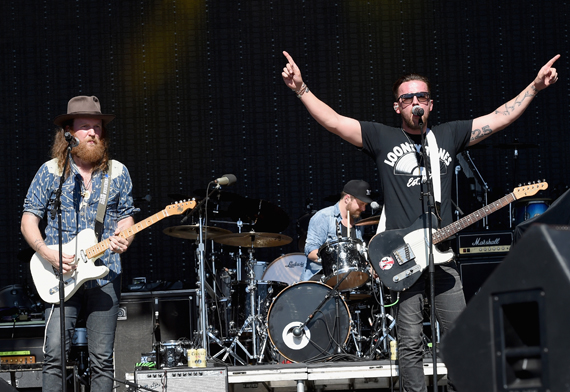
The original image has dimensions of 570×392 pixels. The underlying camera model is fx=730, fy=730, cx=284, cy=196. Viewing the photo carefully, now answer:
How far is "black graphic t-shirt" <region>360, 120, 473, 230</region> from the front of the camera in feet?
13.5

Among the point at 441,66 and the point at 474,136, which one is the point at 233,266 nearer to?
the point at 441,66

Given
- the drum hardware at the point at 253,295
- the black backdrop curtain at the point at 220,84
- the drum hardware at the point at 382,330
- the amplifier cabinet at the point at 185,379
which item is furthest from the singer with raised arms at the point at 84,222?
the black backdrop curtain at the point at 220,84

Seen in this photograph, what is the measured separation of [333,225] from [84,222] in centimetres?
312

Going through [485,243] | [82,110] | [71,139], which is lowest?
[485,243]

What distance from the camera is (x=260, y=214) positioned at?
24.3ft

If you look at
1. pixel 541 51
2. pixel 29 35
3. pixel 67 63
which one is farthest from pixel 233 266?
pixel 541 51

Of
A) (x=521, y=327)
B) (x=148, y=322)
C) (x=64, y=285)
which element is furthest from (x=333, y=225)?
(x=521, y=327)

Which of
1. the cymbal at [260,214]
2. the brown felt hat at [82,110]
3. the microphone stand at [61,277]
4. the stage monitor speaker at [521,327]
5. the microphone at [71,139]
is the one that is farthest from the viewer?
the cymbal at [260,214]

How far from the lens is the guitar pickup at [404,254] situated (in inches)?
163

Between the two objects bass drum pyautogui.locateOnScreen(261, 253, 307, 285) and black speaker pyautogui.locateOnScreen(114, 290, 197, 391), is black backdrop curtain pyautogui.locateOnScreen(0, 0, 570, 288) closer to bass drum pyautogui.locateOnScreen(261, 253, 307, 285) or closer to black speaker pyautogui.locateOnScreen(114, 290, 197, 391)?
bass drum pyautogui.locateOnScreen(261, 253, 307, 285)

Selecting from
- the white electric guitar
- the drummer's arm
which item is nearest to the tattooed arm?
the white electric guitar

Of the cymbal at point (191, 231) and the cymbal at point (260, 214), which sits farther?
the cymbal at point (260, 214)

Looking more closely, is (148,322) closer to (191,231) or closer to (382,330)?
(191,231)

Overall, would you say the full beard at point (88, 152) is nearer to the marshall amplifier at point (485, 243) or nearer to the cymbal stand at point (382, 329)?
the cymbal stand at point (382, 329)
